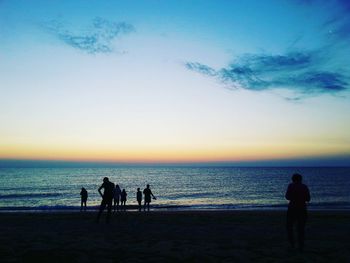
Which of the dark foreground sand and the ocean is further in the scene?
the ocean

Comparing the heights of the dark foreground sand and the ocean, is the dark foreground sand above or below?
above

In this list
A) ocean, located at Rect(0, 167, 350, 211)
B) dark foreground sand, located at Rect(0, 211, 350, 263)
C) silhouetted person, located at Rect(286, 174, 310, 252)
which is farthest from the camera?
ocean, located at Rect(0, 167, 350, 211)

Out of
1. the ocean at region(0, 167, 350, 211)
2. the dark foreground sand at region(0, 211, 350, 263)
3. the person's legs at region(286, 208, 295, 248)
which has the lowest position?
the ocean at region(0, 167, 350, 211)

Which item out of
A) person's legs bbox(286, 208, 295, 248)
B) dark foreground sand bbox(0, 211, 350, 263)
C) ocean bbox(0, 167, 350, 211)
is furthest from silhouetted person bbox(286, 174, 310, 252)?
ocean bbox(0, 167, 350, 211)

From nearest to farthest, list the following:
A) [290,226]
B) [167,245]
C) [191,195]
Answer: [290,226] < [167,245] < [191,195]

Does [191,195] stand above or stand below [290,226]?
below

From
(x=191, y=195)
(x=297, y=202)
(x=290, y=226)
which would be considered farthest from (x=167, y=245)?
(x=191, y=195)

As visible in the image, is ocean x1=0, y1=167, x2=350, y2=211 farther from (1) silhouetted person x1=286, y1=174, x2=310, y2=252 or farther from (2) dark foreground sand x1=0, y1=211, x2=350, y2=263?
(1) silhouetted person x1=286, y1=174, x2=310, y2=252

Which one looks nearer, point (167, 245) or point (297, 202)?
point (297, 202)

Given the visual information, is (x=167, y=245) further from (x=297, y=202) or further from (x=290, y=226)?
(x=297, y=202)

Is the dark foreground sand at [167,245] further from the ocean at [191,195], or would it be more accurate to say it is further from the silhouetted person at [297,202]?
the ocean at [191,195]

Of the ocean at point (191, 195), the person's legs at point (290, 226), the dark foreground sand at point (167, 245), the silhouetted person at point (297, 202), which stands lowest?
the ocean at point (191, 195)

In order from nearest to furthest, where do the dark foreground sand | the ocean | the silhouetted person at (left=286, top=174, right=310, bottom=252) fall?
the dark foreground sand
the silhouetted person at (left=286, top=174, right=310, bottom=252)
the ocean

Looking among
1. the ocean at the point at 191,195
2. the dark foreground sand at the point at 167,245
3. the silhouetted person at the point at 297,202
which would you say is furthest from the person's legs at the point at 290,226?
the ocean at the point at 191,195
